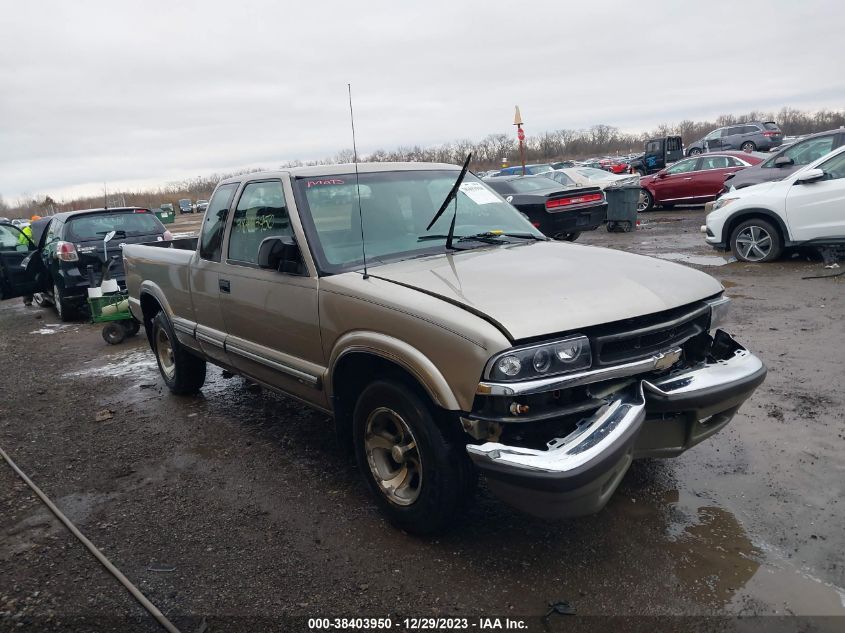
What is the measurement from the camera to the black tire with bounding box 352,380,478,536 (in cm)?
294

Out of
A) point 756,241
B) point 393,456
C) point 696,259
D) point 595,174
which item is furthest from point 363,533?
point 595,174

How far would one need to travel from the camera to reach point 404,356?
2959 mm

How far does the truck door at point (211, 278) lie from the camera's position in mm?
4691

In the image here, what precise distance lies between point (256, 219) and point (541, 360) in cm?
250

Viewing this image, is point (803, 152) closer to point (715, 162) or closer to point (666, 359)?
point (715, 162)

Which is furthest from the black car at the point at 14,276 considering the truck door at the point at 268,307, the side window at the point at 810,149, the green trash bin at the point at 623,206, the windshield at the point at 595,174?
the windshield at the point at 595,174

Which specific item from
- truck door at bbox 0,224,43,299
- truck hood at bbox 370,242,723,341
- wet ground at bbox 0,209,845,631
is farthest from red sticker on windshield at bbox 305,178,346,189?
truck door at bbox 0,224,43,299

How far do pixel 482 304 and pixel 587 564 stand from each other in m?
1.33

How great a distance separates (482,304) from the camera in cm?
286

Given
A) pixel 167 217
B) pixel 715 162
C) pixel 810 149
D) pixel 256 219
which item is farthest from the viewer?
pixel 167 217

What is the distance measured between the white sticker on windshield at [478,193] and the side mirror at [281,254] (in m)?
1.31

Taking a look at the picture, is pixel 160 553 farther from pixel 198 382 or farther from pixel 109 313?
pixel 109 313

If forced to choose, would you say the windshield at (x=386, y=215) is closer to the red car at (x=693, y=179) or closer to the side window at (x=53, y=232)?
the side window at (x=53, y=232)

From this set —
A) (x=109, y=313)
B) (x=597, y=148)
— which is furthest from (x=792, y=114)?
(x=109, y=313)
